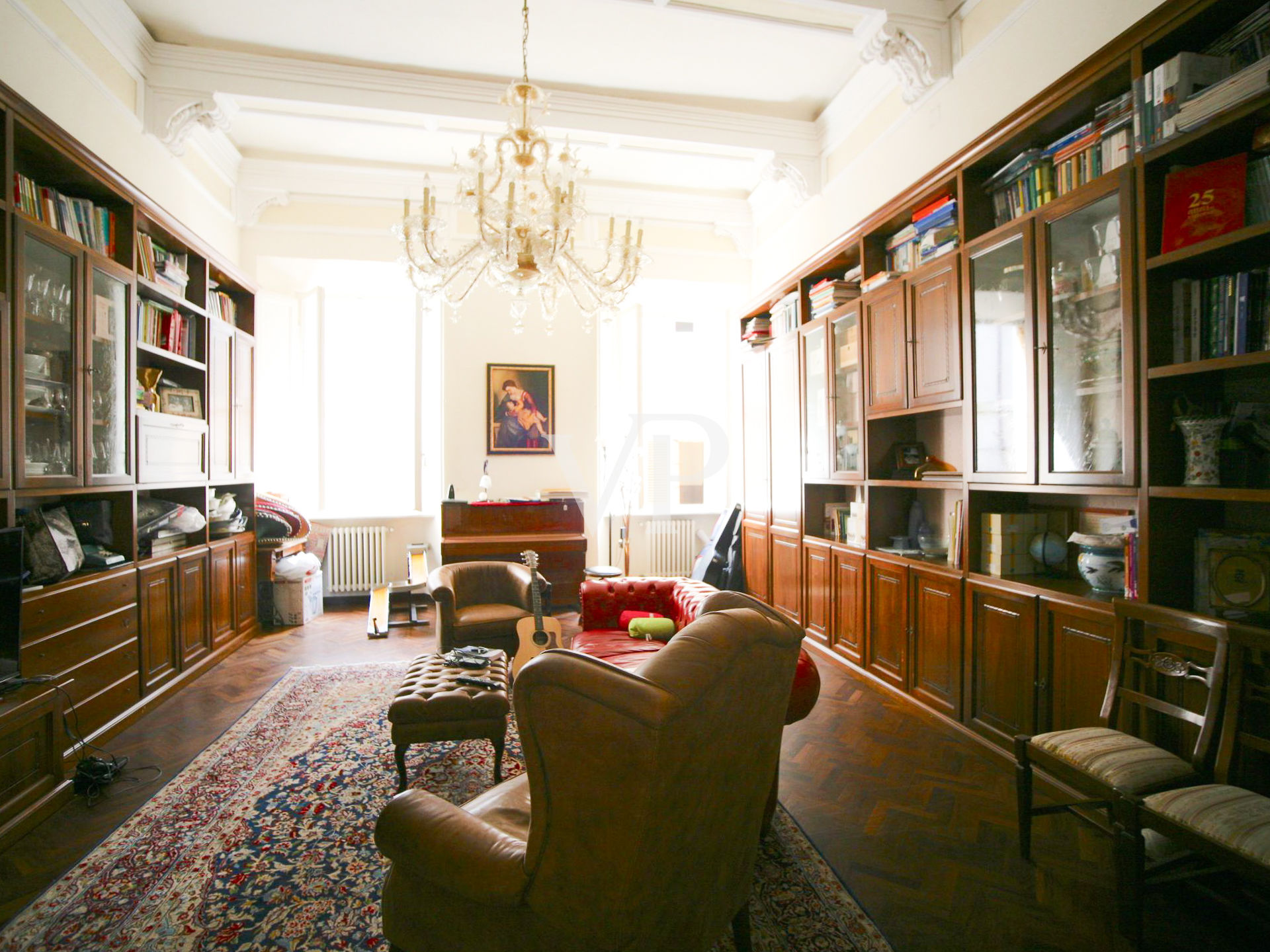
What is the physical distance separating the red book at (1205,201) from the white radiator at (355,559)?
6137 mm

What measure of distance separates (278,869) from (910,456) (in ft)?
11.8

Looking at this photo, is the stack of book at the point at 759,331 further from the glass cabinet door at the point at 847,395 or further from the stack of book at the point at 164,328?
the stack of book at the point at 164,328

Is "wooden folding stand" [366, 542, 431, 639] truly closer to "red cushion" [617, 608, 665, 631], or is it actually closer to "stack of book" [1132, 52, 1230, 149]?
"red cushion" [617, 608, 665, 631]

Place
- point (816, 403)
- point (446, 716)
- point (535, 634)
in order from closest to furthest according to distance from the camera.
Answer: point (446, 716), point (535, 634), point (816, 403)

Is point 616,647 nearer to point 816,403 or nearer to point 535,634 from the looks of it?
point 535,634

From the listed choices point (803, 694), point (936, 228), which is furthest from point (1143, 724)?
point (936, 228)

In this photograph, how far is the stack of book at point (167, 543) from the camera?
12.3ft

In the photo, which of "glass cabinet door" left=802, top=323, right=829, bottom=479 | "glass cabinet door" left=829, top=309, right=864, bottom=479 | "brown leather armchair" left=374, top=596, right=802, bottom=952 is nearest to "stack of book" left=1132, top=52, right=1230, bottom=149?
"glass cabinet door" left=829, top=309, right=864, bottom=479

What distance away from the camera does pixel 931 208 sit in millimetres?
3381

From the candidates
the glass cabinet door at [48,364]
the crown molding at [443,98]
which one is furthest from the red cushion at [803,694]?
the crown molding at [443,98]

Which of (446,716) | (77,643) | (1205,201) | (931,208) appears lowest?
(446,716)

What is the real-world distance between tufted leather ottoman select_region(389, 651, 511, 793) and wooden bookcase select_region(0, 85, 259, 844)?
131 centimetres

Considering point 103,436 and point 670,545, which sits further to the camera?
point 670,545

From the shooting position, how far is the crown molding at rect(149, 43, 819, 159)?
3824mm
